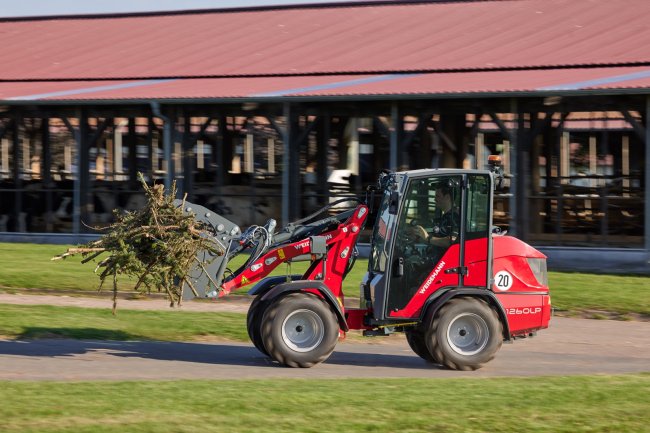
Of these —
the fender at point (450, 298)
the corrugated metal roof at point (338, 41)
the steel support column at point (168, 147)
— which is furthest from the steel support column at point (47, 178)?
the fender at point (450, 298)

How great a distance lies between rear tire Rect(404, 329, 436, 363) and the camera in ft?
36.6

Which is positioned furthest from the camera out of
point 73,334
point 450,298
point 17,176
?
point 17,176

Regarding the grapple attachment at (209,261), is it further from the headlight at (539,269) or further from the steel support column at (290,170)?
the steel support column at (290,170)

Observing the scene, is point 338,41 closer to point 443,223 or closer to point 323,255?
point 323,255

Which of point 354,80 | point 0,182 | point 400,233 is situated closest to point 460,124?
point 354,80

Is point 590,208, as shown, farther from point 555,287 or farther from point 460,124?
point 555,287

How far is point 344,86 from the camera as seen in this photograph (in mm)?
23750

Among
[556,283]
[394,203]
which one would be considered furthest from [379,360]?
[556,283]

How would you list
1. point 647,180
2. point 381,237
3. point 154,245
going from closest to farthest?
point 154,245
point 381,237
point 647,180

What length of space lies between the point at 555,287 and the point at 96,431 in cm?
1176

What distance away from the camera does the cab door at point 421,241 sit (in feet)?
35.0

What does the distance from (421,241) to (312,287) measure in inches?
46.2

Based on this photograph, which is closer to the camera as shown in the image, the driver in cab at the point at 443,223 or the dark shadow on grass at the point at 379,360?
the driver in cab at the point at 443,223

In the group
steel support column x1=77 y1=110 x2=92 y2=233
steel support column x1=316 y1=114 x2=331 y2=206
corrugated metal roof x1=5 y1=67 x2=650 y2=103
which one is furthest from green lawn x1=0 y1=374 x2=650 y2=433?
steel support column x1=77 y1=110 x2=92 y2=233
